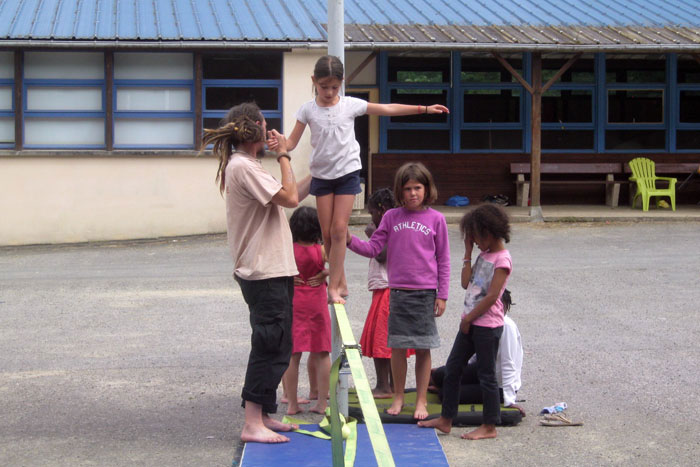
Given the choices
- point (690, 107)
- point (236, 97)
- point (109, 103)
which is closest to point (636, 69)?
point (690, 107)

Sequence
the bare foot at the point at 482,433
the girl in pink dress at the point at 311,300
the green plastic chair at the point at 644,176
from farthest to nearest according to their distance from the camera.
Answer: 1. the green plastic chair at the point at 644,176
2. the girl in pink dress at the point at 311,300
3. the bare foot at the point at 482,433

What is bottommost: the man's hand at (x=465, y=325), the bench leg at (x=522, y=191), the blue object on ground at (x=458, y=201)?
the man's hand at (x=465, y=325)

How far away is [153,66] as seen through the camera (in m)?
16.2

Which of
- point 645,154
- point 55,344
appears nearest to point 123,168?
point 55,344

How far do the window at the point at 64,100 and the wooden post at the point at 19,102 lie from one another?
0.09 meters

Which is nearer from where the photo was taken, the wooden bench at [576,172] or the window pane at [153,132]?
the window pane at [153,132]

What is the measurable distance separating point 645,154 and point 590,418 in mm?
14922

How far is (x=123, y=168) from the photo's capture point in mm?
15891

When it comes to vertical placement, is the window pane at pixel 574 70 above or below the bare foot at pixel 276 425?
above

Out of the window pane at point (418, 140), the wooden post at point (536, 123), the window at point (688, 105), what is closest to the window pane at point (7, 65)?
the window pane at point (418, 140)

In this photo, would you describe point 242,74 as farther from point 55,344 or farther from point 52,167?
point 55,344

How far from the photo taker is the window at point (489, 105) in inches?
753

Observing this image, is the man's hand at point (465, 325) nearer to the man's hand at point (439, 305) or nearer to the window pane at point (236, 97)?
the man's hand at point (439, 305)

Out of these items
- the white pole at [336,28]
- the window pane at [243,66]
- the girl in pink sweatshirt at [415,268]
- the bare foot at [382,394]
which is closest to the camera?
the white pole at [336,28]
